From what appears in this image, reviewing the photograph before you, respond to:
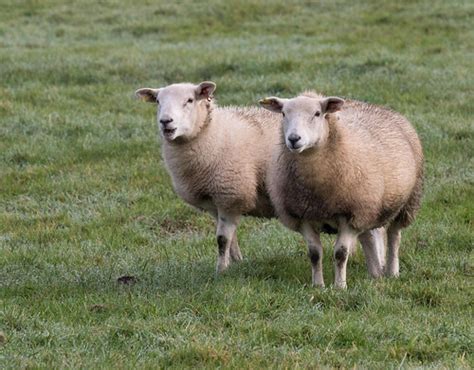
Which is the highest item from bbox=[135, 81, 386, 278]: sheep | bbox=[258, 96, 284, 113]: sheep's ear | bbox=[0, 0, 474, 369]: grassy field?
bbox=[258, 96, 284, 113]: sheep's ear

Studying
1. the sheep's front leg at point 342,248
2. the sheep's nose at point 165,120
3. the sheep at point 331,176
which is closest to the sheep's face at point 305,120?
the sheep at point 331,176

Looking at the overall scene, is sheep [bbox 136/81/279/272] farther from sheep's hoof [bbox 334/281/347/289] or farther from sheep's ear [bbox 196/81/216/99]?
sheep's hoof [bbox 334/281/347/289]

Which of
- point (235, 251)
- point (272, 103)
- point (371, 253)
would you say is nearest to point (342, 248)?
point (371, 253)

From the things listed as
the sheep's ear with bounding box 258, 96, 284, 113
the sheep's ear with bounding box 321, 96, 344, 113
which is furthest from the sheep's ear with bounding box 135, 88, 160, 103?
the sheep's ear with bounding box 321, 96, 344, 113

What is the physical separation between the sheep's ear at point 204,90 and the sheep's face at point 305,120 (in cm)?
92

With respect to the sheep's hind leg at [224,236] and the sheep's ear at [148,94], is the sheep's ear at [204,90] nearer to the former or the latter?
the sheep's ear at [148,94]

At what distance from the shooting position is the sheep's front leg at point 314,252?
22.2 ft

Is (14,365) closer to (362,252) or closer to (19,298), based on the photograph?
(19,298)

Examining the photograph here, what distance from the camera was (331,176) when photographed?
666cm

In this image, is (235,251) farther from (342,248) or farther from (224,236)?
(342,248)

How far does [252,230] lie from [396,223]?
70.3 inches

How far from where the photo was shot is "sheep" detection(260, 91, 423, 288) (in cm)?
664

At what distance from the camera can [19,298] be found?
21.5 feet

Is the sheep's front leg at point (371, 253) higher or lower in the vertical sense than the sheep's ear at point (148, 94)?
lower
